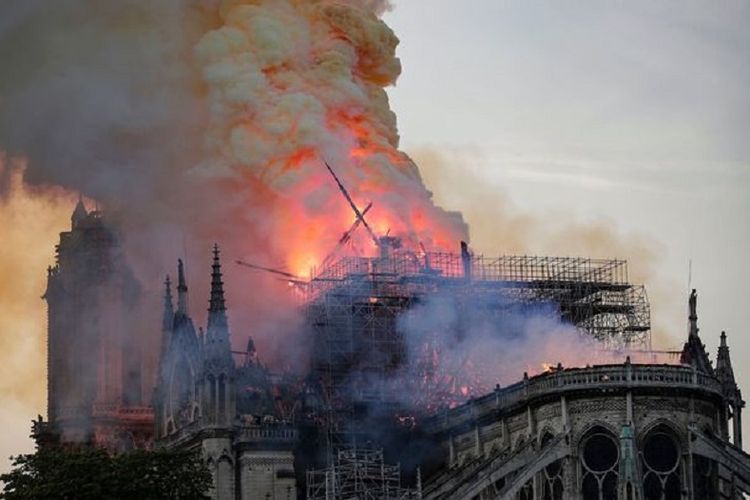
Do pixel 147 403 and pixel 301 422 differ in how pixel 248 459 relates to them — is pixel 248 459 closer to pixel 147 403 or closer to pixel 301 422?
pixel 301 422

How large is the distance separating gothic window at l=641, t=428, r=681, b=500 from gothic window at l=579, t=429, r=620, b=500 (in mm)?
1511

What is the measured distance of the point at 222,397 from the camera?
5797 inches

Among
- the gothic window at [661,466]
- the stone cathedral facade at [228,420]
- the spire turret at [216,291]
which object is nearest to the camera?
the gothic window at [661,466]

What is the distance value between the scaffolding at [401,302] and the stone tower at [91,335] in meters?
23.4

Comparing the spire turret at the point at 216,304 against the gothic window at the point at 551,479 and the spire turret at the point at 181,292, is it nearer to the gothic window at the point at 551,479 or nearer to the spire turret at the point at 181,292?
the spire turret at the point at 181,292

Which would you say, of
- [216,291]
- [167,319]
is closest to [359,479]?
[216,291]

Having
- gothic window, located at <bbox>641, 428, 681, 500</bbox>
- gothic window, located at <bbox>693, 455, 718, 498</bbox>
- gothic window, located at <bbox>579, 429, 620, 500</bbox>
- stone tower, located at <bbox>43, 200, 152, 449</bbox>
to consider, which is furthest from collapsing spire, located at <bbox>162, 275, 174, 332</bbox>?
gothic window, located at <bbox>693, 455, 718, 498</bbox>

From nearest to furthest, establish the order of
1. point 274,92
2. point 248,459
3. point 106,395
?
point 248,459 < point 274,92 < point 106,395

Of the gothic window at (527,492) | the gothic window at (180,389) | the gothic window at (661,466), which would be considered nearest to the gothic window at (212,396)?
the gothic window at (180,389)

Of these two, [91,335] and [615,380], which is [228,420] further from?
[91,335]

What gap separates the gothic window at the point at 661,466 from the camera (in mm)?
128125

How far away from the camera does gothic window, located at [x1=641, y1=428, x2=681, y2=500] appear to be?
128 meters

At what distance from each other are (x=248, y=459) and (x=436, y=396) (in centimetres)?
1136

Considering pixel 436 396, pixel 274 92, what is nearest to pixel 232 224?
pixel 274 92
